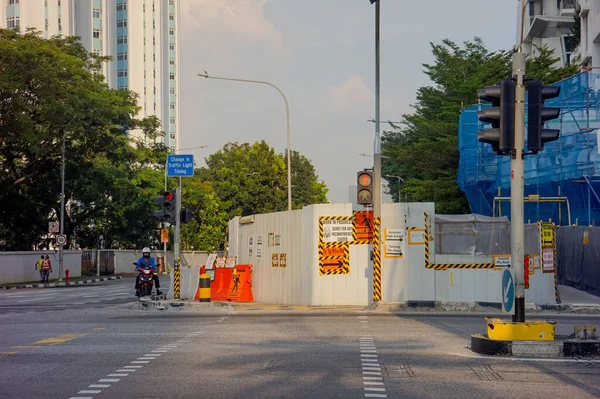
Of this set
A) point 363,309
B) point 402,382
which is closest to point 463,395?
point 402,382

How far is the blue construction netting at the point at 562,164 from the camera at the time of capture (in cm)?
3075

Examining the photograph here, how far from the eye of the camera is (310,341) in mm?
14320

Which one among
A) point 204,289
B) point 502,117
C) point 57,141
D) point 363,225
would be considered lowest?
point 204,289

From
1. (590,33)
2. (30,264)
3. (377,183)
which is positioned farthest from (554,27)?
(377,183)

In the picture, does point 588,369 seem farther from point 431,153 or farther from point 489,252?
point 431,153

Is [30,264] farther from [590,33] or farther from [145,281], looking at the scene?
[590,33]

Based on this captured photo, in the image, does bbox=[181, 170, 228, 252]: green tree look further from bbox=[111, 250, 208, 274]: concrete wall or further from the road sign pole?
the road sign pole

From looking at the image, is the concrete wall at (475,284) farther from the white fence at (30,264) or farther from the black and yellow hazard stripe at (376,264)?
the white fence at (30,264)

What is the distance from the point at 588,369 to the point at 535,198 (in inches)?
873

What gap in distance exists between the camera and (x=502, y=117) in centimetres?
1312

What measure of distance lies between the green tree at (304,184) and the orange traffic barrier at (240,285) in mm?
61415

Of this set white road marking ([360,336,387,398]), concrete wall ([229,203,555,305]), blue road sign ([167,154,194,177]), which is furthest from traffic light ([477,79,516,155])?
blue road sign ([167,154,194,177])

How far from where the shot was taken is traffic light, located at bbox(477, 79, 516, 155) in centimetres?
1308

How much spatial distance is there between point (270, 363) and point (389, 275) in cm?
1126
